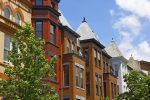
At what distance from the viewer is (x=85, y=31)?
53812mm

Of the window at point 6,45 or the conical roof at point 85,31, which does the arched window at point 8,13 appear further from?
the conical roof at point 85,31

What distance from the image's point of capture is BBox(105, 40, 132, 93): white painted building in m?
66.2

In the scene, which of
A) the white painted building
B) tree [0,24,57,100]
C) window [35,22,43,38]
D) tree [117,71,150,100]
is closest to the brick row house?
window [35,22,43,38]

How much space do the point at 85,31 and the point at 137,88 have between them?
50.5 feet

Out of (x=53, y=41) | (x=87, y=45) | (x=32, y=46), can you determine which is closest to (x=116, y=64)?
(x=87, y=45)

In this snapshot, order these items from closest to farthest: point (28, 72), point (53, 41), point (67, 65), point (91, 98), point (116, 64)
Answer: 1. point (28, 72)
2. point (53, 41)
3. point (67, 65)
4. point (91, 98)
5. point (116, 64)

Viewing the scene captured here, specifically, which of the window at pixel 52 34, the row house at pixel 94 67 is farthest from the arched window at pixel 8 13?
the row house at pixel 94 67

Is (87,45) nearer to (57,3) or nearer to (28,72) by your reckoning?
(57,3)

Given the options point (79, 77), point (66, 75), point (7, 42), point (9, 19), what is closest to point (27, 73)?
point (7, 42)

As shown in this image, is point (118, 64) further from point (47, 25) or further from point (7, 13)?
point (7, 13)

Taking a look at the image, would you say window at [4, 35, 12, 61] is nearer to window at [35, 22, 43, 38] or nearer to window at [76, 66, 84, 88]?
window at [35, 22, 43, 38]

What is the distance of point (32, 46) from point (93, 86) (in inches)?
955

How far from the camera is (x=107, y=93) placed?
56562mm

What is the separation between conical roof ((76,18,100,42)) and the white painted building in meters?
13.4
